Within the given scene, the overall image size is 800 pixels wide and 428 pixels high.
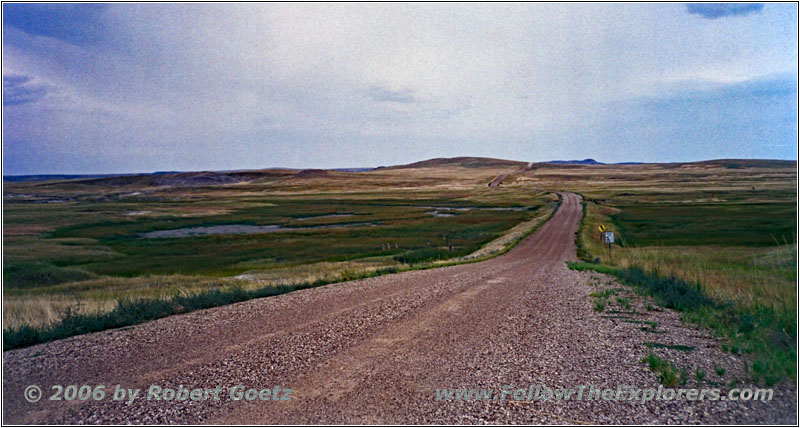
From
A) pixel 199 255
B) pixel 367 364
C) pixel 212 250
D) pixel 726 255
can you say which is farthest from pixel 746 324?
pixel 212 250

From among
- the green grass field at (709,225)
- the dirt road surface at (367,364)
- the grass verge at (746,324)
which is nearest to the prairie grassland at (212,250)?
the dirt road surface at (367,364)

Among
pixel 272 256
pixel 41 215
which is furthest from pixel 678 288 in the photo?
pixel 41 215

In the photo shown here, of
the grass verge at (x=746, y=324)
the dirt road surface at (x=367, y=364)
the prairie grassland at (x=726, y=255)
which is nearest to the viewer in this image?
the dirt road surface at (x=367, y=364)

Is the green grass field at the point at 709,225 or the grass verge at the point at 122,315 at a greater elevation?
the grass verge at the point at 122,315

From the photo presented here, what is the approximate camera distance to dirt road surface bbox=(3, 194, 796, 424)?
223 inches

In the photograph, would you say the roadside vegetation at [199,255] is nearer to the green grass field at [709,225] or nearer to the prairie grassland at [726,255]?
the prairie grassland at [726,255]

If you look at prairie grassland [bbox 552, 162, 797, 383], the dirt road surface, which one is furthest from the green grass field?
the dirt road surface

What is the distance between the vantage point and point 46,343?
28.6 ft

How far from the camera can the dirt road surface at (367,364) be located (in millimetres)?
5672

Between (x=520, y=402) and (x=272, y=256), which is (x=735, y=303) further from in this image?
(x=272, y=256)

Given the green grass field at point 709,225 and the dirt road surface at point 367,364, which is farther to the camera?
the green grass field at point 709,225

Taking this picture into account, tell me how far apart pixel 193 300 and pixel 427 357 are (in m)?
7.31

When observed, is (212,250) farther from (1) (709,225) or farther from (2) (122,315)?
(1) (709,225)

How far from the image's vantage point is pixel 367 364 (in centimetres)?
726
